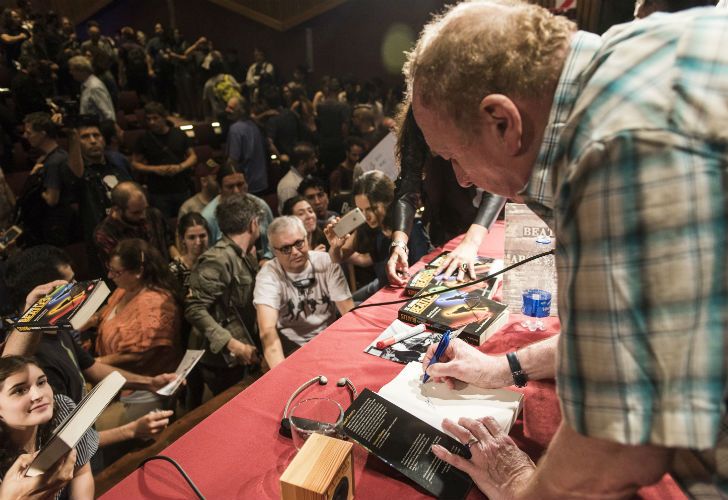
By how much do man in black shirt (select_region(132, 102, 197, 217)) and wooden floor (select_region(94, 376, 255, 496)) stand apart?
275cm

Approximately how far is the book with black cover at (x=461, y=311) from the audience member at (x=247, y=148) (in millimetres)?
3856

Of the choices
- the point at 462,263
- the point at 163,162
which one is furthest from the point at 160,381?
the point at 163,162

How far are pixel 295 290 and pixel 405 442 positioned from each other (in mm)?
1570

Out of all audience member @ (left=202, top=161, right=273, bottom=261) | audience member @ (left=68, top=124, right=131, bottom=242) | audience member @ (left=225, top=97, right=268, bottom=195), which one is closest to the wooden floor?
A: audience member @ (left=202, top=161, right=273, bottom=261)

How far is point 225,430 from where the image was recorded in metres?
1.11

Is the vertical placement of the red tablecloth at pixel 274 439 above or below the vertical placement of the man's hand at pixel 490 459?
below

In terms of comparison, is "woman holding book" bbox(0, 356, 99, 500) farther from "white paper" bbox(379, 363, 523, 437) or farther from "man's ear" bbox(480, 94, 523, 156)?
"man's ear" bbox(480, 94, 523, 156)

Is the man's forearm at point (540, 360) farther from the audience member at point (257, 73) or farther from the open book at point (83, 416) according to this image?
the audience member at point (257, 73)

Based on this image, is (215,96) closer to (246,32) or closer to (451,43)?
(246,32)

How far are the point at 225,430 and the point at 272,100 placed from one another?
6.77 meters

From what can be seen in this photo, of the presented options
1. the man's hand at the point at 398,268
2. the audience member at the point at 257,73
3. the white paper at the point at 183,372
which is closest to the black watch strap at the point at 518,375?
the man's hand at the point at 398,268

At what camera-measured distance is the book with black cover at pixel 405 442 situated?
0.90 meters

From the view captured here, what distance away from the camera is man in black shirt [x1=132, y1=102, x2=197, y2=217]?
4.49m

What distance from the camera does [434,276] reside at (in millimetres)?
1819
